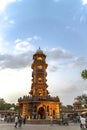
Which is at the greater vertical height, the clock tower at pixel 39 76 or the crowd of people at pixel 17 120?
the clock tower at pixel 39 76

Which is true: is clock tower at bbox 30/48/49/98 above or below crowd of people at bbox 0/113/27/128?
above

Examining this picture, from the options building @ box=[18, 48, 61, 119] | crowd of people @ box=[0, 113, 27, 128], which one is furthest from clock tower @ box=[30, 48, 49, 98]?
crowd of people @ box=[0, 113, 27, 128]

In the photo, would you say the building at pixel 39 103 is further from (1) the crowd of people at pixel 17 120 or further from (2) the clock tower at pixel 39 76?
(1) the crowd of people at pixel 17 120

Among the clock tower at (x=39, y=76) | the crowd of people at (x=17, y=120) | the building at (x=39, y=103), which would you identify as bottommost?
the crowd of people at (x=17, y=120)

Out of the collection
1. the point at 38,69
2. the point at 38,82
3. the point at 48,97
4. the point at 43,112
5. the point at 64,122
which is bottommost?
the point at 64,122

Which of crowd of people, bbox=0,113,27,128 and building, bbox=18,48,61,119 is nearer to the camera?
crowd of people, bbox=0,113,27,128

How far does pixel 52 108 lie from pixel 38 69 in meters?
15.4

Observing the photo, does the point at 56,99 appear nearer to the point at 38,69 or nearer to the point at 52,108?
the point at 52,108

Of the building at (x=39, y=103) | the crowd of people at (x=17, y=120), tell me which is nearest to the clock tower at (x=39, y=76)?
the building at (x=39, y=103)

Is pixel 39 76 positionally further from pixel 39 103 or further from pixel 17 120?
pixel 17 120

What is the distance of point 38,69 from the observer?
7775 centimetres

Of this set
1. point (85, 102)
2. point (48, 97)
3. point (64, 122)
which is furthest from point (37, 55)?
point (64, 122)

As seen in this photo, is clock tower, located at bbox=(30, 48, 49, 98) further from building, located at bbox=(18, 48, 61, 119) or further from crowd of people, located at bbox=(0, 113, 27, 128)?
crowd of people, located at bbox=(0, 113, 27, 128)

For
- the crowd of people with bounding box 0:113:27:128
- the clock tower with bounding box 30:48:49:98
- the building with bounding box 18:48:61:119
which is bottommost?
the crowd of people with bounding box 0:113:27:128
